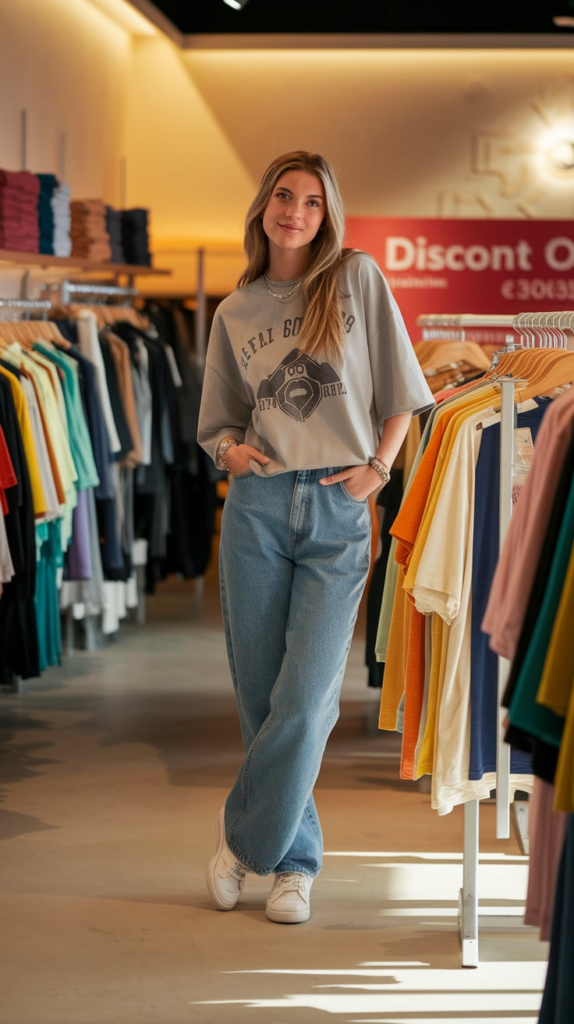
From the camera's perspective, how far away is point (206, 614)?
294 inches

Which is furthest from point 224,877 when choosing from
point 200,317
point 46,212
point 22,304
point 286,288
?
point 200,317

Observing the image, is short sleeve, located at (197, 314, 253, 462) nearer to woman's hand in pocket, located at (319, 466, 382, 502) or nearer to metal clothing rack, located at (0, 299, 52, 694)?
woman's hand in pocket, located at (319, 466, 382, 502)

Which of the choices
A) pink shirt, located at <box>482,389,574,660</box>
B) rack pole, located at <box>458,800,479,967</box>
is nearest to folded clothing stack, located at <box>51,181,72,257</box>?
rack pole, located at <box>458,800,479,967</box>

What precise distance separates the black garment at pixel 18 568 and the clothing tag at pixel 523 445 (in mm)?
2100

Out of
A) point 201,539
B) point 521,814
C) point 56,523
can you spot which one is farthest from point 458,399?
point 201,539

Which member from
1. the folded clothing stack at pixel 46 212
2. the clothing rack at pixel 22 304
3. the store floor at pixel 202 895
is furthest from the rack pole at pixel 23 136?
the store floor at pixel 202 895

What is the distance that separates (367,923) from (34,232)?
3.76 metres

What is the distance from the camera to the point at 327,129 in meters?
8.95

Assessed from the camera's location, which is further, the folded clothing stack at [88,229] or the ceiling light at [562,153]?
the ceiling light at [562,153]

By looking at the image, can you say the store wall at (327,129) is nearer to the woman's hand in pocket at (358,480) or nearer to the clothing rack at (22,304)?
the clothing rack at (22,304)

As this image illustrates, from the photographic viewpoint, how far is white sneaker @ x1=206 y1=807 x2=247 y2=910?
322 cm

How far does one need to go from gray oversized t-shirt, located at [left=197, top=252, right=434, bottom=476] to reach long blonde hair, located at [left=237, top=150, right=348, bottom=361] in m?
0.03

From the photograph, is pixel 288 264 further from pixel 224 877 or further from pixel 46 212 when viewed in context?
pixel 46 212

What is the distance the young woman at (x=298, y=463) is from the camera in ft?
9.83
